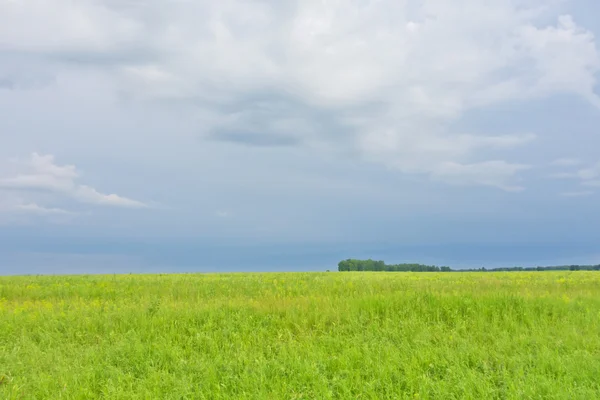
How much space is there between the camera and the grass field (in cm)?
612

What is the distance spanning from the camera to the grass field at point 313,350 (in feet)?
20.1

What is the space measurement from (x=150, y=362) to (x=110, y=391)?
108 cm

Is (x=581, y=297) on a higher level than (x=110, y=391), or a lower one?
higher

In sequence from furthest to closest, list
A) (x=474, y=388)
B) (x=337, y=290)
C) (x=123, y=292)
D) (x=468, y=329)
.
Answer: (x=123, y=292) → (x=337, y=290) → (x=468, y=329) → (x=474, y=388)

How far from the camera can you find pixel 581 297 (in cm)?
1234

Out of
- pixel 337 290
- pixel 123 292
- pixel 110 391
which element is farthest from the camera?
pixel 123 292

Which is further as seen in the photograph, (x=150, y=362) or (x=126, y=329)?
(x=126, y=329)

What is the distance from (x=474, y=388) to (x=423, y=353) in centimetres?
122

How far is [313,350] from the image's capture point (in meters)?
7.54

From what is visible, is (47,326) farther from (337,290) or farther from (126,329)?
(337,290)

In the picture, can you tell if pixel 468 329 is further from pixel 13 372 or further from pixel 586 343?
pixel 13 372

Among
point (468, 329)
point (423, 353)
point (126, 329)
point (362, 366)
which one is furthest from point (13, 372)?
point (468, 329)

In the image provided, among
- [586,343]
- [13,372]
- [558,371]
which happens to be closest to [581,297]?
[586,343]

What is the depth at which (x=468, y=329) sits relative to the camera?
888 centimetres
